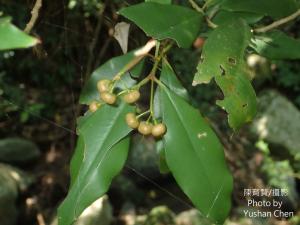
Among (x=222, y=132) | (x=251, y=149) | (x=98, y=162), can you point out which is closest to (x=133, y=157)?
(x=222, y=132)

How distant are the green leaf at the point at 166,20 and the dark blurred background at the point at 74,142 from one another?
1632mm

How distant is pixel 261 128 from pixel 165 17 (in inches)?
146

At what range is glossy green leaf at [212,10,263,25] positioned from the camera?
1061 millimetres

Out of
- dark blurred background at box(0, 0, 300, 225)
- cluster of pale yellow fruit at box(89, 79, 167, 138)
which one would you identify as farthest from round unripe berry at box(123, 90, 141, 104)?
dark blurred background at box(0, 0, 300, 225)

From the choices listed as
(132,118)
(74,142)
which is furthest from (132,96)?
(74,142)

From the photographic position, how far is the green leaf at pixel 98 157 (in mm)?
1014

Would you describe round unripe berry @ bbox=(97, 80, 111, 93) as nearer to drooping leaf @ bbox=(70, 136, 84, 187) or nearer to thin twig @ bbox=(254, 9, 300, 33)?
drooping leaf @ bbox=(70, 136, 84, 187)

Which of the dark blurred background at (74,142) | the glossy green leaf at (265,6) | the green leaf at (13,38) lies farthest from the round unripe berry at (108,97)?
the dark blurred background at (74,142)

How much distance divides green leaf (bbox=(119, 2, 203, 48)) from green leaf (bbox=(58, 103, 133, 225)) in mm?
247

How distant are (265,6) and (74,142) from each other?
2.52 metres

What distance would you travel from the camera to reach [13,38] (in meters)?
0.50

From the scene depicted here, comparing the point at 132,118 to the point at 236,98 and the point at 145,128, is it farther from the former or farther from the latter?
the point at 236,98

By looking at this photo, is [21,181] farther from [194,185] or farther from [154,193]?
[194,185]

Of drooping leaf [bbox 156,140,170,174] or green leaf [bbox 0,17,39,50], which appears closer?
green leaf [bbox 0,17,39,50]
